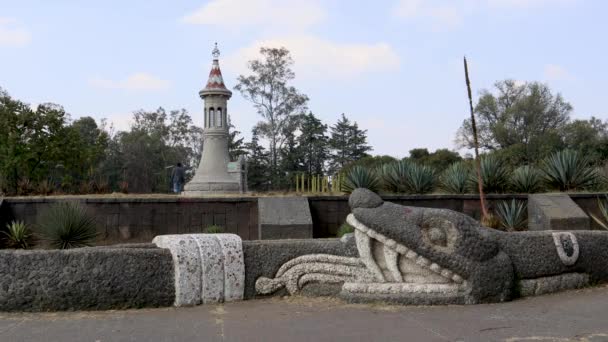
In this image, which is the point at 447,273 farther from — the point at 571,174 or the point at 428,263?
the point at 571,174

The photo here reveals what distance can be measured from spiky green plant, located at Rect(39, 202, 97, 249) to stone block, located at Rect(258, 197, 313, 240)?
3111mm

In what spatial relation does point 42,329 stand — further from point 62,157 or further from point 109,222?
point 62,157

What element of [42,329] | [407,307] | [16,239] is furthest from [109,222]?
[407,307]

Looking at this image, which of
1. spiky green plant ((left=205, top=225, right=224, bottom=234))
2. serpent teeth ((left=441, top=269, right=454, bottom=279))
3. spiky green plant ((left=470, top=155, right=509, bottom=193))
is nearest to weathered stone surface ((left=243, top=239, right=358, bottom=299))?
serpent teeth ((left=441, top=269, right=454, bottom=279))

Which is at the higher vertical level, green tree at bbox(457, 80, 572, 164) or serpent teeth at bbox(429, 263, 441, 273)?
green tree at bbox(457, 80, 572, 164)

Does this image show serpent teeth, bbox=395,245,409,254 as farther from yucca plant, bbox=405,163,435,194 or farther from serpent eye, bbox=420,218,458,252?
yucca plant, bbox=405,163,435,194

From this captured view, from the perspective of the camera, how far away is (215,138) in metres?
18.6

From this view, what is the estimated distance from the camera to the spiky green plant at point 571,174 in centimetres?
1289

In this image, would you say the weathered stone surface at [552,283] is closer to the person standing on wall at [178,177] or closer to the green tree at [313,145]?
the person standing on wall at [178,177]

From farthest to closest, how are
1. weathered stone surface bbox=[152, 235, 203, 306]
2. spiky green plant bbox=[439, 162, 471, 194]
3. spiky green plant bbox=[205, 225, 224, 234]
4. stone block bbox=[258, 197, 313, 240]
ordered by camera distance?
1. spiky green plant bbox=[439, 162, 471, 194]
2. spiky green plant bbox=[205, 225, 224, 234]
3. stone block bbox=[258, 197, 313, 240]
4. weathered stone surface bbox=[152, 235, 203, 306]

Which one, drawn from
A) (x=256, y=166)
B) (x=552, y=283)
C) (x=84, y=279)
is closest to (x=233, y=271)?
(x=84, y=279)

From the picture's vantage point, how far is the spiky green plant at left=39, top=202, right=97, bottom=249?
9.31m

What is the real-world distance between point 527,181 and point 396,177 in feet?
9.88

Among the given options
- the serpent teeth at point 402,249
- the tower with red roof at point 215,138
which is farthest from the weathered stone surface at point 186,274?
the tower with red roof at point 215,138
